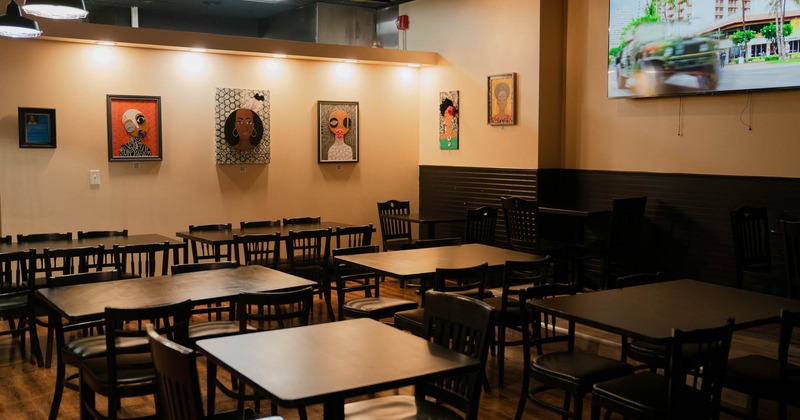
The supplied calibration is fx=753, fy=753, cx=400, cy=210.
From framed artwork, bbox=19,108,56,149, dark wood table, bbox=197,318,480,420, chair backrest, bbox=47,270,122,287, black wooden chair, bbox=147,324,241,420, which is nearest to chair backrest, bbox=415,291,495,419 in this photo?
dark wood table, bbox=197,318,480,420

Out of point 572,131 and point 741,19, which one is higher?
point 741,19

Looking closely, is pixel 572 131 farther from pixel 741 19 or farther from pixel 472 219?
pixel 741 19

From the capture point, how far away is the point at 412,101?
9727 millimetres

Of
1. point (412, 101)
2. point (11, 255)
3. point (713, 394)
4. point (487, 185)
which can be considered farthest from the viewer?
point (412, 101)

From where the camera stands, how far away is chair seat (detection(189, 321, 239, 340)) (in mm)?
4367

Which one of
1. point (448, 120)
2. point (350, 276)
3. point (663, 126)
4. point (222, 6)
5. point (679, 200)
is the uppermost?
point (222, 6)

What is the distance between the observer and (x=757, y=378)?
359 cm

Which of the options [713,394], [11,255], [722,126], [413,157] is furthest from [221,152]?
[713,394]

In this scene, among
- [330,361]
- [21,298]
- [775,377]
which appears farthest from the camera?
[21,298]

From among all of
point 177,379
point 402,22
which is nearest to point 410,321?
point 177,379

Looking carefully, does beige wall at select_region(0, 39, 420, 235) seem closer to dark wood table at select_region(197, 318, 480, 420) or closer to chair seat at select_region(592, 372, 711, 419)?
dark wood table at select_region(197, 318, 480, 420)

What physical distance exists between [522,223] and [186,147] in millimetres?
3671

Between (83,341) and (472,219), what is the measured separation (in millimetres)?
4275

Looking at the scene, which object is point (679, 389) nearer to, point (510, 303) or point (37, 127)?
point (510, 303)
